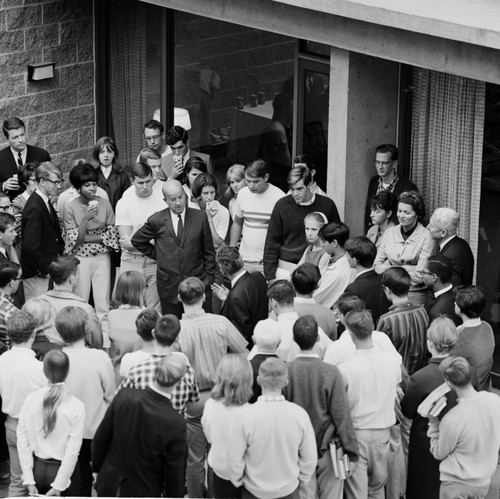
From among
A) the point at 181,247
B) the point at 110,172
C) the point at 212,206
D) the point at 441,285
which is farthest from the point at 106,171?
the point at 441,285

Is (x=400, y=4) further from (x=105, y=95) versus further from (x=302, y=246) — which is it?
(x=105, y=95)

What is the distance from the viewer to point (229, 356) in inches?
284

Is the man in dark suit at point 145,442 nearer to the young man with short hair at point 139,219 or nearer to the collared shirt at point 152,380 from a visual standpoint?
the collared shirt at point 152,380

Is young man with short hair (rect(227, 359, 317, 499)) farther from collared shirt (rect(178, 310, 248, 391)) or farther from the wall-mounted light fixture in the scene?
the wall-mounted light fixture

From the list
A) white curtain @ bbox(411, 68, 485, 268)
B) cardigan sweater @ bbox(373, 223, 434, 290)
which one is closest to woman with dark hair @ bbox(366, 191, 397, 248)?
cardigan sweater @ bbox(373, 223, 434, 290)

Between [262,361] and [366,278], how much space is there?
1.82 metres

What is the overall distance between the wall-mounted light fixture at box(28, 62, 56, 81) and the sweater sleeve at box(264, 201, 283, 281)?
4122mm

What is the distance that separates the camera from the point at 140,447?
7.22m

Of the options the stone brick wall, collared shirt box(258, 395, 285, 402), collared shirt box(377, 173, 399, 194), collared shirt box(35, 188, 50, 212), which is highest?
the stone brick wall

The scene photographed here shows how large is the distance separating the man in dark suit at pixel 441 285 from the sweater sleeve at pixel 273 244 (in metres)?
1.89

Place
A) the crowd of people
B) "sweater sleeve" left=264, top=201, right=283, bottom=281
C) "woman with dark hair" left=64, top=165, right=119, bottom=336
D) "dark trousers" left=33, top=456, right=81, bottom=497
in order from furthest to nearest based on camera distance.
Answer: "woman with dark hair" left=64, top=165, right=119, bottom=336, "sweater sleeve" left=264, top=201, right=283, bottom=281, "dark trousers" left=33, top=456, right=81, bottom=497, the crowd of people

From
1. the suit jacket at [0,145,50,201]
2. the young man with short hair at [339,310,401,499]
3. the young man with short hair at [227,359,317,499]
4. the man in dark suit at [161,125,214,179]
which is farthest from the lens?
the suit jacket at [0,145,50,201]

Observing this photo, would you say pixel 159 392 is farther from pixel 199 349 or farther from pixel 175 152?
pixel 175 152

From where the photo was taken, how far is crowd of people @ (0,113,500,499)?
7234mm
